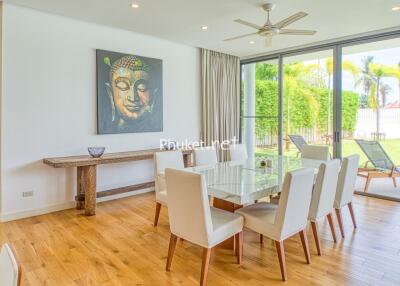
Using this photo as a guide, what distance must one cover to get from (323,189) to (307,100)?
336cm

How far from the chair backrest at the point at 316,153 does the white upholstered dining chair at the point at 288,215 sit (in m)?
1.92

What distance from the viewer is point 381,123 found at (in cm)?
473

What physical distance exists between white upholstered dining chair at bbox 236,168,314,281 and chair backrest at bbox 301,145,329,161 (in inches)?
75.6

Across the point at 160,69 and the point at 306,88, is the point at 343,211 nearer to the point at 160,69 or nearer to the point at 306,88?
the point at 306,88

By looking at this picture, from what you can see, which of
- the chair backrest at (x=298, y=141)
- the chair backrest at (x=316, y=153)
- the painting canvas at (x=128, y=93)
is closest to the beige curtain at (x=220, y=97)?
the painting canvas at (x=128, y=93)

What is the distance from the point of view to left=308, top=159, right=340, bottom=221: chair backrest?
8.64 ft

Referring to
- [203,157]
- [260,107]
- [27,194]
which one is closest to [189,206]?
[203,157]

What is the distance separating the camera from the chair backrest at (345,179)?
10.1ft

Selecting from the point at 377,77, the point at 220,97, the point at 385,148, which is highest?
the point at 377,77

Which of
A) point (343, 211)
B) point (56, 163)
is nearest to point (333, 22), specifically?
point (343, 211)

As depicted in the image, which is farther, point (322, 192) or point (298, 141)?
point (298, 141)

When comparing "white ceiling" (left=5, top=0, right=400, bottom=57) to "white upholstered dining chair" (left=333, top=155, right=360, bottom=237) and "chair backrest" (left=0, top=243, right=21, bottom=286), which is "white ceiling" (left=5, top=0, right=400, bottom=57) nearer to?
"white upholstered dining chair" (left=333, top=155, right=360, bottom=237)

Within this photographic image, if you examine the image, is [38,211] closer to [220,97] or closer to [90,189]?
[90,189]

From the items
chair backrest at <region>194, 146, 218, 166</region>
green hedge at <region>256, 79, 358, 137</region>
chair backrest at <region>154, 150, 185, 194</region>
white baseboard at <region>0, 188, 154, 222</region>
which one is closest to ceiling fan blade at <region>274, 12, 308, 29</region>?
chair backrest at <region>194, 146, 218, 166</region>
